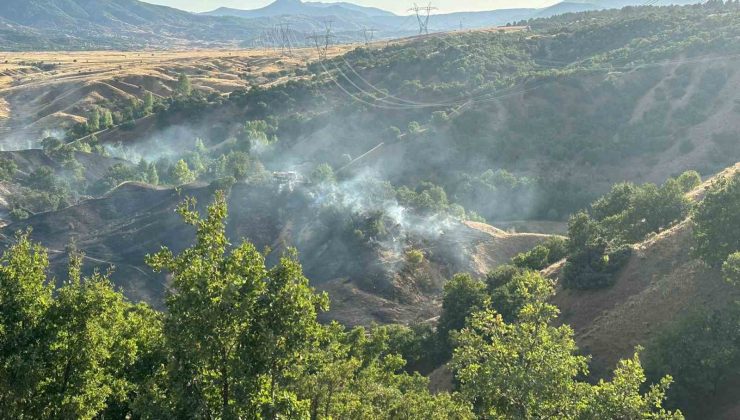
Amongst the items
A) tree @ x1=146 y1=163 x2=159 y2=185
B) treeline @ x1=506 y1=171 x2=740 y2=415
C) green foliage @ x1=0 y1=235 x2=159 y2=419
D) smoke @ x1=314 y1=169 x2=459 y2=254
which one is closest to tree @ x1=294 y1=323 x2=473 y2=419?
green foliage @ x1=0 y1=235 x2=159 y2=419

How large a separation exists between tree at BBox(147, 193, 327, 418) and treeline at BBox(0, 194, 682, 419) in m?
0.03

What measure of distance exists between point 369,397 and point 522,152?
73388 mm

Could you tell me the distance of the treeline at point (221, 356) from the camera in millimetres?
13469

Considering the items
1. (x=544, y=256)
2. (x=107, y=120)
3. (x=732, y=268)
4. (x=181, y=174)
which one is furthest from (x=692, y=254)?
(x=107, y=120)

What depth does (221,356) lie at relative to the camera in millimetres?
13859

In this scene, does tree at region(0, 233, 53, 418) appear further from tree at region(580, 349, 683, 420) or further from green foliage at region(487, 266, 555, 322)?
green foliage at region(487, 266, 555, 322)

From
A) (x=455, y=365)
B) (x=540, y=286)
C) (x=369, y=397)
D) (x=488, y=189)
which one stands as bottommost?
(x=488, y=189)

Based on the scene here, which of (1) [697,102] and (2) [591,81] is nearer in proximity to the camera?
(1) [697,102]

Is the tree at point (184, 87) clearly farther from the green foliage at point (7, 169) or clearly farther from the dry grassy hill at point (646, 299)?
the dry grassy hill at point (646, 299)

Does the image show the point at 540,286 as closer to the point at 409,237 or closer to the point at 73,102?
the point at 409,237

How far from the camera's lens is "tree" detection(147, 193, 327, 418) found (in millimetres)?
13320

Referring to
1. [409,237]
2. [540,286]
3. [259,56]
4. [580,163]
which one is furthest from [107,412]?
[259,56]

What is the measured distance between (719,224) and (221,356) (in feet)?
92.0

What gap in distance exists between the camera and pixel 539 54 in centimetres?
12438
